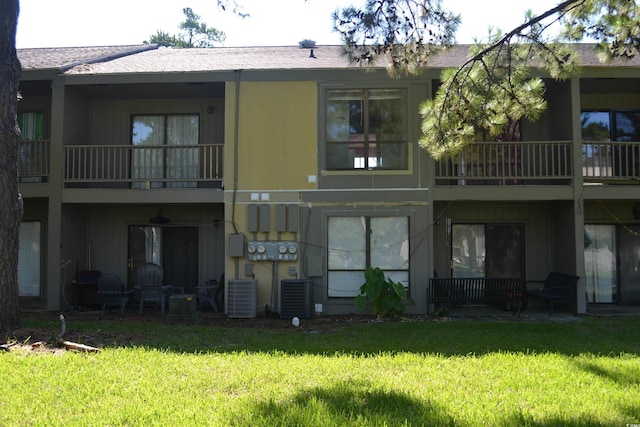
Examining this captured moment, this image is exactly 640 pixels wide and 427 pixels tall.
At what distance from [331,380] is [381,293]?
4978 mm

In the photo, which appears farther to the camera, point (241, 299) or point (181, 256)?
point (181, 256)

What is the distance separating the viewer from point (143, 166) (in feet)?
42.4

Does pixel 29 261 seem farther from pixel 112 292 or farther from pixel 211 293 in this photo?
pixel 211 293

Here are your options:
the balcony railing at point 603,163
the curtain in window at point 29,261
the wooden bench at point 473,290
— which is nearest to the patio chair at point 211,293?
the curtain in window at point 29,261

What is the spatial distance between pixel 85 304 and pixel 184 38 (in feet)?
108

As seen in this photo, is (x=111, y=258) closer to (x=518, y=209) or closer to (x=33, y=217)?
(x=33, y=217)

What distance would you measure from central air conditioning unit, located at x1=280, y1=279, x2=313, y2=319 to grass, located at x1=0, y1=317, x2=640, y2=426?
6.82 feet

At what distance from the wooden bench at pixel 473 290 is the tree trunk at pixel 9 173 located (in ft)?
25.9

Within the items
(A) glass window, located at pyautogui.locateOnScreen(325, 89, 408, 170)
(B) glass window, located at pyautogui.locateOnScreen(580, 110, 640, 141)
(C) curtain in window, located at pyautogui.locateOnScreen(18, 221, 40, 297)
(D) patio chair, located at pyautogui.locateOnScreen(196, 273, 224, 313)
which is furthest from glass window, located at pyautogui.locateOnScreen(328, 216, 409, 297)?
(C) curtain in window, located at pyautogui.locateOnScreen(18, 221, 40, 297)

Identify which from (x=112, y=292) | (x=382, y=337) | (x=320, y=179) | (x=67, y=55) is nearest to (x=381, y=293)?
(x=382, y=337)

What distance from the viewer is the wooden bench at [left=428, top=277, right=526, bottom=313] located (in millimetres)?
11289

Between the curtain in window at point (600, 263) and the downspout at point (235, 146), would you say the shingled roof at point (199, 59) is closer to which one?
the downspout at point (235, 146)

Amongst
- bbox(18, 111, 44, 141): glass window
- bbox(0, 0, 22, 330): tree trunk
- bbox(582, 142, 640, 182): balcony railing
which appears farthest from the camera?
bbox(18, 111, 44, 141): glass window

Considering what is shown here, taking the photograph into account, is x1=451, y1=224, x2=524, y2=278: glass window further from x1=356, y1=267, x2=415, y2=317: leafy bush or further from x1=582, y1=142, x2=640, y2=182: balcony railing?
x1=356, y1=267, x2=415, y2=317: leafy bush
